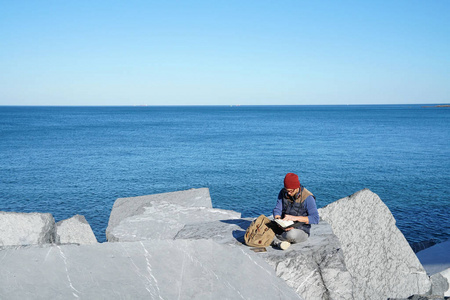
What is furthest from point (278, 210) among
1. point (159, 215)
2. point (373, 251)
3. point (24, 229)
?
point (24, 229)

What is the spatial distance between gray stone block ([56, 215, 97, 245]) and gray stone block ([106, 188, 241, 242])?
940mm

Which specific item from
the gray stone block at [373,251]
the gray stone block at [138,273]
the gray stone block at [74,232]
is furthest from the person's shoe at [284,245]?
the gray stone block at [74,232]

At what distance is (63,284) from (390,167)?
3039cm

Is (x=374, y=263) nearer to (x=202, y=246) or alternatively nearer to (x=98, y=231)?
(x=202, y=246)

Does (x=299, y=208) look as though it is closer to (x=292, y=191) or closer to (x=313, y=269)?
(x=292, y=191)

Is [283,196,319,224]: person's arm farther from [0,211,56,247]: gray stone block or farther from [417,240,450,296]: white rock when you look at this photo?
[0,211,56,247]: gray stone block

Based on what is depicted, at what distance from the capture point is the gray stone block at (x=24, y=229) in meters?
8.61

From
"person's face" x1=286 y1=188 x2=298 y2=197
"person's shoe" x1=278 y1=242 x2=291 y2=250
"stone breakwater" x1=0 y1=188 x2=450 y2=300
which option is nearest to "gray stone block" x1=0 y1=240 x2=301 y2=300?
"stone breakwater" x1=0 y1=188 x2=450 y2=300

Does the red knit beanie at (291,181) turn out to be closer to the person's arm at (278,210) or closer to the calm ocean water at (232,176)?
the person's arm at (278,210)

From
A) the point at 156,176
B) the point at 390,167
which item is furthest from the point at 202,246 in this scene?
the point at 390,167

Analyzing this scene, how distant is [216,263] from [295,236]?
169 cm

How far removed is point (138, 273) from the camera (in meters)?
5.83

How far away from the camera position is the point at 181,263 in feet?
20.4

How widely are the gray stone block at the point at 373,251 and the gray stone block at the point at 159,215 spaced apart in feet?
10.6
